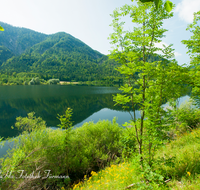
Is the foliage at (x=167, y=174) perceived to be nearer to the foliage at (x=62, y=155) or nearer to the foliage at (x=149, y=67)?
the foliage at (x=149, y=67)

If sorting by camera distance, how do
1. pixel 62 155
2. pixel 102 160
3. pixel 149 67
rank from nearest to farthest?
pixel 149 67 < pixel 62 155 < pixel 102 160

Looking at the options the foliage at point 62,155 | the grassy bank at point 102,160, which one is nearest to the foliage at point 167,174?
the grassy bank at point 102,160

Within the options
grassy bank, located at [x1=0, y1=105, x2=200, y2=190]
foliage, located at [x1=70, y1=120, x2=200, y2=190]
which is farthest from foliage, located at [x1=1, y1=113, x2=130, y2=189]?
foliage, located at [x1=70, y1=120, x2=200, y2=190]

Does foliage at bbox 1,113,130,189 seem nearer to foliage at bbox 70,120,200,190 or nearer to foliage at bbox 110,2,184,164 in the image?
foliage at bbox 70,120,200,190

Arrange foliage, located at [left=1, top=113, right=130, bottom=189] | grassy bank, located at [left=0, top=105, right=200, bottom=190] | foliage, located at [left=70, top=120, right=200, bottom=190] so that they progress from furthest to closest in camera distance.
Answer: foliage, located at [left=1, top=113, right=130, bottom=189], grassy bank, located at [left=0, top=105, right=200, bottom=190], foliage, located at [left=70, top=120, right=200, bottom=190]

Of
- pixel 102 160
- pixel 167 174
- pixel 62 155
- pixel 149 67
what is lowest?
pixel 102 160

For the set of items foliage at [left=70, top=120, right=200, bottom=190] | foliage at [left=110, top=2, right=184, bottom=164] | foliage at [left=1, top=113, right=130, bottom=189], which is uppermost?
foliage at [left=110, top=2, right=184, bottom=164]

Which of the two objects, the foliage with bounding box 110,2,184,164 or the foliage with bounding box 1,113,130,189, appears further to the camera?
the foliage with bounding box 1,113,130,189

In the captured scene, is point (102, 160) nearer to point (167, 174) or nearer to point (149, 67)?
point (167, 174)

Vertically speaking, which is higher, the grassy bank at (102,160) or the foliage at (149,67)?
the foliage at (149,67)

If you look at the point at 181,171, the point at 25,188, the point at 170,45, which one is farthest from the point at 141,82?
the point at 25,188

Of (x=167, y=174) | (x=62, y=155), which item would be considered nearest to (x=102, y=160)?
(x=62, y=155)

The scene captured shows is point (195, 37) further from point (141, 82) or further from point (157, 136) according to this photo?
point (157, 136)

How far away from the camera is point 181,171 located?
436cm
